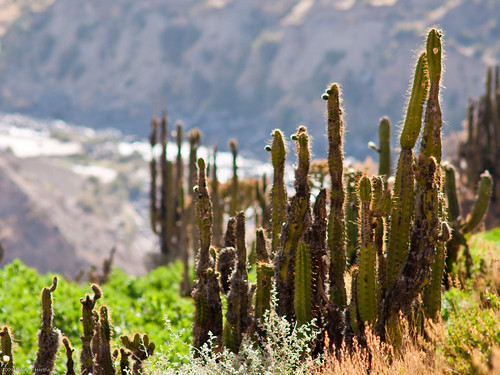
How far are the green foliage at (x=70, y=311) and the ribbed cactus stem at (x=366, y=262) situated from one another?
241 centimetres

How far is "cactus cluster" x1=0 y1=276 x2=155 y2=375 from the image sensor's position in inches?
240

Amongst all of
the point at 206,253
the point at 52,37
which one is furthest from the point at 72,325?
the point at 52,37

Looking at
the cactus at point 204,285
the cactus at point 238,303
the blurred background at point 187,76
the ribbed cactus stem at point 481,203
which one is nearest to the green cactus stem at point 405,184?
the cactus at point 238,303

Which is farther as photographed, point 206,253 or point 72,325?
point 72,325

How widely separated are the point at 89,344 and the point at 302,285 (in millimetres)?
2012

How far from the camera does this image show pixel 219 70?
155m

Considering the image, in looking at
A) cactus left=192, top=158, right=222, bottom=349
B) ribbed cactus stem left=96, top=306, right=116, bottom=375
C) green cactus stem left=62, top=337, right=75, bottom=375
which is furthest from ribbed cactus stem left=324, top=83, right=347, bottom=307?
green cactus stem left=62, top=337, right=75, bottom=375

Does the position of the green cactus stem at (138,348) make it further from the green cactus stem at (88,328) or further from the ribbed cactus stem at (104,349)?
the green cactus stem at (88,328)

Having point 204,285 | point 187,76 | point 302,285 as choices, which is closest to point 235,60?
point 187,76

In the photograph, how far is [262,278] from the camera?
6.74 meters

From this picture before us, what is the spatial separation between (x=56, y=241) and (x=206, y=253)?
6719 centimetres

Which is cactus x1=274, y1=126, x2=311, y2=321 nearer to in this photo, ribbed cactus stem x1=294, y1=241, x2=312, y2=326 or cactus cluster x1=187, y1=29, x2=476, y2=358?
cactus cluster x1=187, y1=29, x2=476, y2=358

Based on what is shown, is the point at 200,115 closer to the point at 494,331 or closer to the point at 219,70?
the point at 219,70

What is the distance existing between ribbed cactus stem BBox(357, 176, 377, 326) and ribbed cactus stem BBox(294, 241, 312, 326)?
1.53ft
